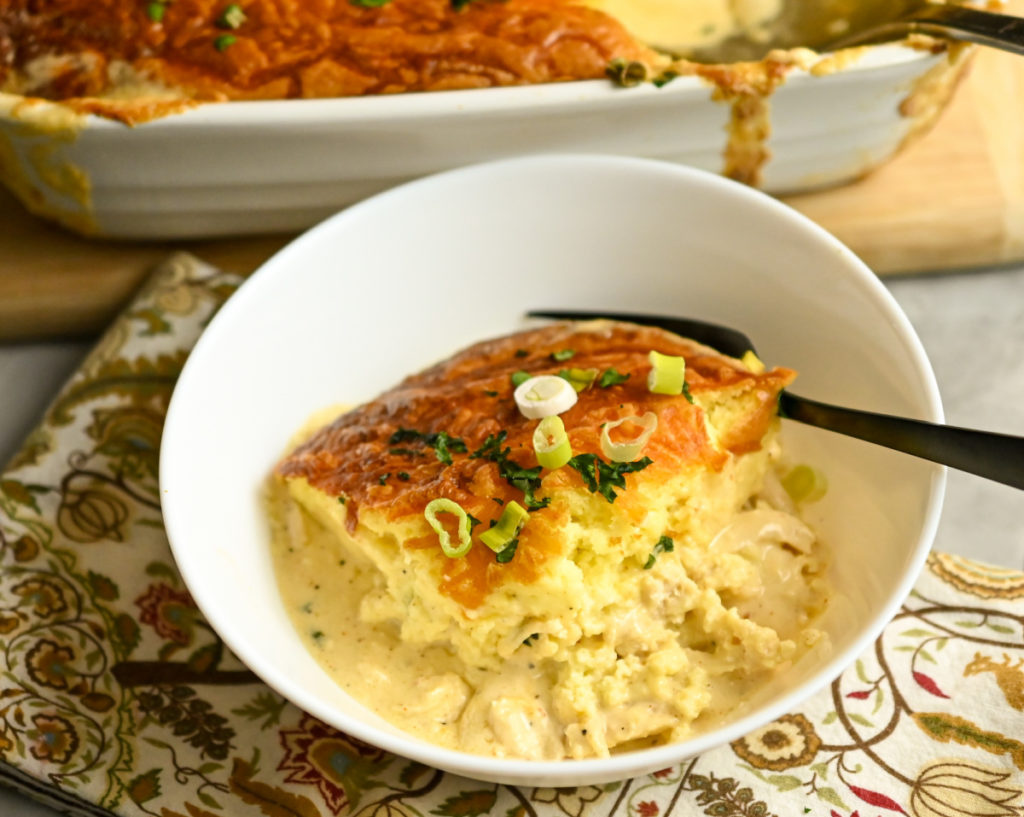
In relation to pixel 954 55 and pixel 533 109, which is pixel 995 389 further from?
pixel 533 109

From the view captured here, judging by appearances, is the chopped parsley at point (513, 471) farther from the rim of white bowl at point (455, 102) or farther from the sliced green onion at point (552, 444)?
the rim of white bowl at point (455, 102)

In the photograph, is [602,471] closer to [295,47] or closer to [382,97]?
[382,97]

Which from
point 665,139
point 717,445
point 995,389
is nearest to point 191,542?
point 717,445

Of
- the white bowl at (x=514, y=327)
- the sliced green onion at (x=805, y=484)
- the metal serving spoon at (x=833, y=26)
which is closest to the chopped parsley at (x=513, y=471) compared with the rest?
the white bowl at (x=514, y=327)

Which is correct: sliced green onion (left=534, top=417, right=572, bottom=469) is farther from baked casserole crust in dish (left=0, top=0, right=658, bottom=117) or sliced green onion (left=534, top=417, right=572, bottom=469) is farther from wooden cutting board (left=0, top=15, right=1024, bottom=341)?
wooden cutting board (left=0, top=15, right=1024, bottom=341)

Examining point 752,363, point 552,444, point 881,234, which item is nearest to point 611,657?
point 552,444
